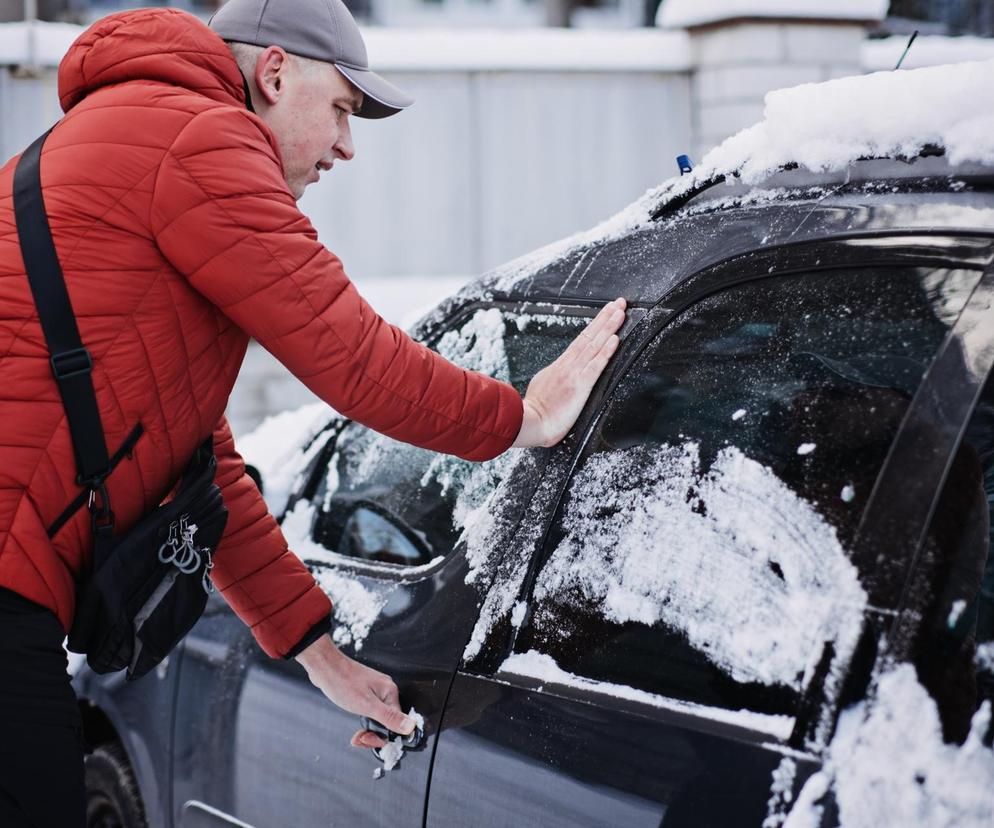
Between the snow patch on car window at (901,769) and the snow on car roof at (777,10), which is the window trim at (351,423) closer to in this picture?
the snow patch on car window at (901,769)

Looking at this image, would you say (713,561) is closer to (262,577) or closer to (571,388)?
(571,388)

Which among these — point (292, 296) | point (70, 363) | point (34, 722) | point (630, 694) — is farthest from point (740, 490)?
point (34, 722)

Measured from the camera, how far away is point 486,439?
5.94ft

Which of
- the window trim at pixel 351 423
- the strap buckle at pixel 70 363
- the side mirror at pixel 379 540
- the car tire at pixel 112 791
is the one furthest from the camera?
→ the car tire at pixel 112 791

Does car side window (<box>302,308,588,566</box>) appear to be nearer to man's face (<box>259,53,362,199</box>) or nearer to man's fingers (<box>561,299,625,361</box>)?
man's fingers (<box>561,299,625,361</box>)

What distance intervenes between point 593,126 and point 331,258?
275 inches

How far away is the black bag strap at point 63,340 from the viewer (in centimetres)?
162

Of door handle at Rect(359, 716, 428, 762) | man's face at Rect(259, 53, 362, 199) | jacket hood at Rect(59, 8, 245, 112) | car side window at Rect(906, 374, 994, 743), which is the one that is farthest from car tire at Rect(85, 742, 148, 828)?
car side window at Rect(906, 374, 994, 743)

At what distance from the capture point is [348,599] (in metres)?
2.16

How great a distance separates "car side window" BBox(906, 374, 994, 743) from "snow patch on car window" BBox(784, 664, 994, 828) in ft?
0.06

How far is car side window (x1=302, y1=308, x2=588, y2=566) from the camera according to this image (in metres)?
2.06

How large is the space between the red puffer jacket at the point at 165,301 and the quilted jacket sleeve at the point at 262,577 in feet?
0.87

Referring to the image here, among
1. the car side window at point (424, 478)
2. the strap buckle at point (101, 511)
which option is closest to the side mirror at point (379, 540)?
the car side window at point (424, 478)

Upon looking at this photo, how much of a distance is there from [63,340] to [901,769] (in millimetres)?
1191
